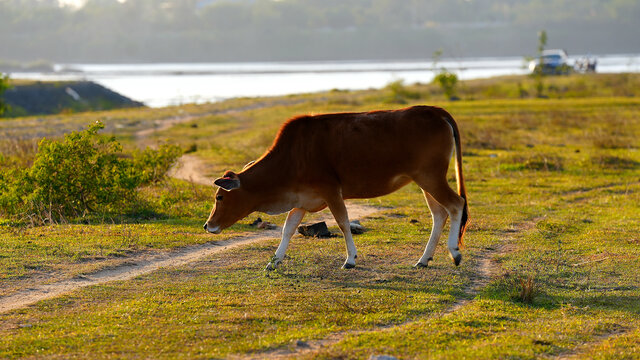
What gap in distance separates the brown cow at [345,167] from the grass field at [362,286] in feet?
2.63

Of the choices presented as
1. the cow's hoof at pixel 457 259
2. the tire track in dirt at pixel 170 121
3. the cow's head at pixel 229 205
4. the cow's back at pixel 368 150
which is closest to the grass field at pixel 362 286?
the cow's hoof at pixel 457 259

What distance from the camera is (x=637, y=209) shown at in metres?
14.9

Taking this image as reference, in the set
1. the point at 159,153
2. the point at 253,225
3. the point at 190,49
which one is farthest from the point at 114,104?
the point at 190,49

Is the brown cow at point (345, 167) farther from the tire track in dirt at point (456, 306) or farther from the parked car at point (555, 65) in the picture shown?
the parked car at point (555, 65)

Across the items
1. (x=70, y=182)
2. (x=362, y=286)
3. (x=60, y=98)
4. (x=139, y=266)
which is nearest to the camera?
(x=362, y=286)

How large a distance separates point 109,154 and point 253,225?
323 cm

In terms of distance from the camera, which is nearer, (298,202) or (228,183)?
(228,183)

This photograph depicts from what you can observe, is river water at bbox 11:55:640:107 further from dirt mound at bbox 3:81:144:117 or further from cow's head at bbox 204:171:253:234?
cow's head at bbox 204:171:253:234

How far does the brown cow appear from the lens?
9781 millimetres

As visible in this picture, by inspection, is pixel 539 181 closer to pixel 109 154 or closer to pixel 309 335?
pixel 109 154

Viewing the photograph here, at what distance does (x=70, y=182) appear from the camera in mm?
14203

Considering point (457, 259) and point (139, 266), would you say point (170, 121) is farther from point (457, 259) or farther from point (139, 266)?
point (457, 259)

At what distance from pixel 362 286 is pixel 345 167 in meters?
1.48

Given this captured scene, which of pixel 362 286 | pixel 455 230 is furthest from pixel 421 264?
pixel 362 286
